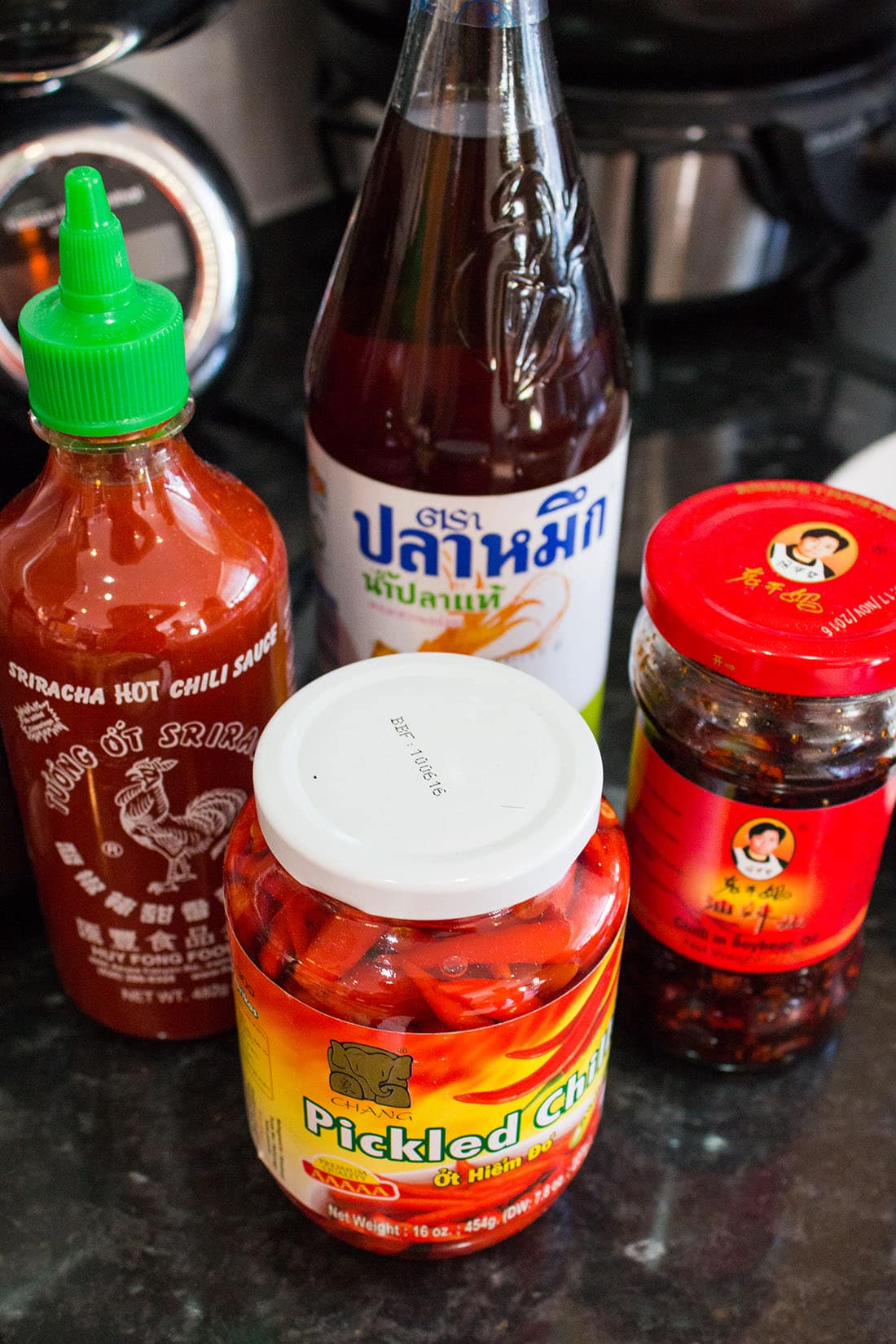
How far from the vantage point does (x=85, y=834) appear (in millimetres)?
575

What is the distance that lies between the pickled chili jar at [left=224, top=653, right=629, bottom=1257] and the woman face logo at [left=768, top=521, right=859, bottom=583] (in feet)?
0.34

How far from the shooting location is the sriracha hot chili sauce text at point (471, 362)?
58 cm

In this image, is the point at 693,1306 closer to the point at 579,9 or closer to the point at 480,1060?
the point at 480,1060

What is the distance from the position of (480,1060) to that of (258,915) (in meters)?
0.10

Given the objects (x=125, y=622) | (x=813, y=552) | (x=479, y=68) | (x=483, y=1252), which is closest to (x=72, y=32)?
(x=479, y=68)

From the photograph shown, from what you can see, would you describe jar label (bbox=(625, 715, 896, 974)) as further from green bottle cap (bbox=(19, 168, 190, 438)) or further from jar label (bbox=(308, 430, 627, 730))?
green bottle cap (bbox=(19, 168, 190, 438))

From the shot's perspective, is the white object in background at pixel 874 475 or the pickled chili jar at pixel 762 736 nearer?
the pickled chili jar at pixel 762 736

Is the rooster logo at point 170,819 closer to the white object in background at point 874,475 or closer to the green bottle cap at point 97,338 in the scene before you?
the green bottle cap at point 97,338

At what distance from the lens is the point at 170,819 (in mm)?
571

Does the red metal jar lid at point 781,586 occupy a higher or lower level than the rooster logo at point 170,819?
higher

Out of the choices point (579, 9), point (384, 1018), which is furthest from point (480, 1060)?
point (579, 9)

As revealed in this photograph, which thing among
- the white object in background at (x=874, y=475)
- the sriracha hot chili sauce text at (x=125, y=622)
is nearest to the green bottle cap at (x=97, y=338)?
the sriracha hot chili sauce text at (x=125, y=622)

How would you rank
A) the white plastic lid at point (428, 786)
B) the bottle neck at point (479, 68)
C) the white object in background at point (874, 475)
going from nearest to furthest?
the white plastic lid at point (428, 786) < the bottle neck at point (479, 68) < the white object in background at point (874, 475)

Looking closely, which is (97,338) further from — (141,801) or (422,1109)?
(422,1109)
